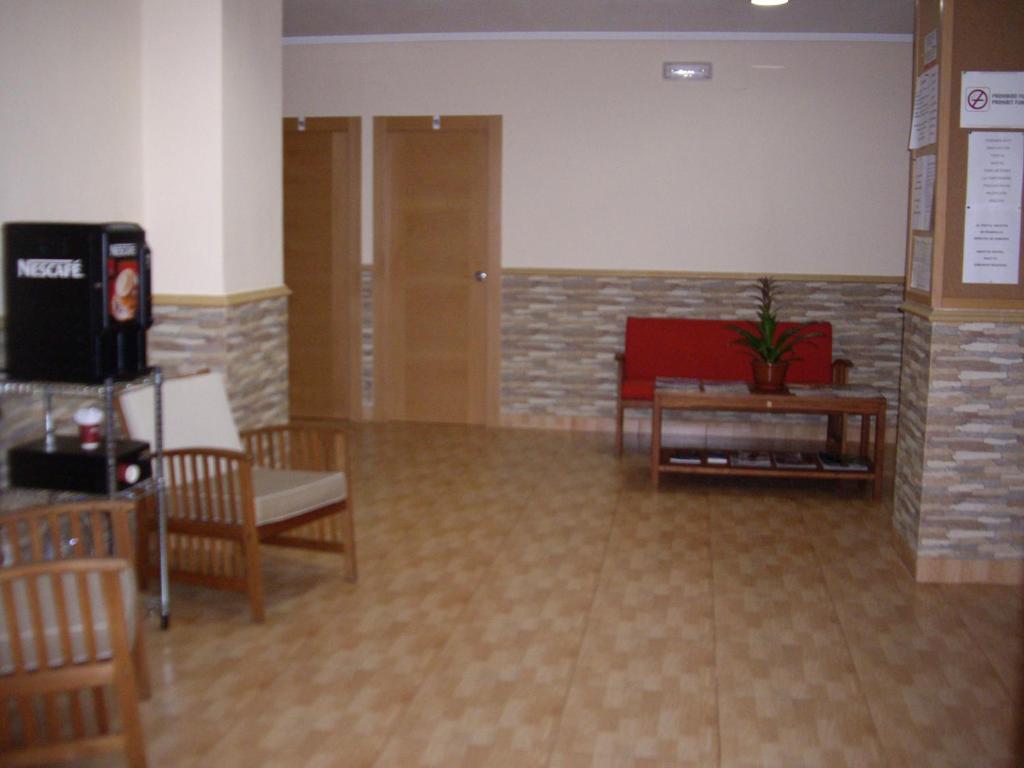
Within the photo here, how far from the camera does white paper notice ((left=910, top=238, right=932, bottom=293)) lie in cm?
454

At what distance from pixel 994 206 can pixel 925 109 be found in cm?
52

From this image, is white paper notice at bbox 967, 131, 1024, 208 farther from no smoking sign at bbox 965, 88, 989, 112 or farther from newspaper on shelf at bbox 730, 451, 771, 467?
newspaper on shelf at bbox 730, 451, 771, 467

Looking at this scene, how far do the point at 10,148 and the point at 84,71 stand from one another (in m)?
0.58

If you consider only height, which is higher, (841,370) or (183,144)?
(183,144)

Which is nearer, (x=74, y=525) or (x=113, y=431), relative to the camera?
(x=74, y=525)

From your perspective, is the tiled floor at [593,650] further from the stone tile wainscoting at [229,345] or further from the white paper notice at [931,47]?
the white paper notice at [931,47]

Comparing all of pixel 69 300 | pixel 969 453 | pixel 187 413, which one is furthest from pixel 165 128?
pixel 969 453

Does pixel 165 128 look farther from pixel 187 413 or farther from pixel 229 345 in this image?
pixel 187 413

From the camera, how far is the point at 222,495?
13.2 feet

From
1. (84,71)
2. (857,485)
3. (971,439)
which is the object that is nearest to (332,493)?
(84,71)

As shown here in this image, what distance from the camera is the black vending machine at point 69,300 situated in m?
3.63

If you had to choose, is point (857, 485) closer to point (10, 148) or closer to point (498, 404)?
point (498, 404)

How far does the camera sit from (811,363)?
722cm

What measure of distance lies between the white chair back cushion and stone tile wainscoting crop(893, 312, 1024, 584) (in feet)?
8.99
